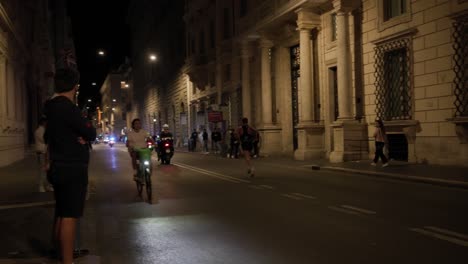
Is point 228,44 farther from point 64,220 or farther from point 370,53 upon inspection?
point 64,220

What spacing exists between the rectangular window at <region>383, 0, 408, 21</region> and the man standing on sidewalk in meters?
16.5

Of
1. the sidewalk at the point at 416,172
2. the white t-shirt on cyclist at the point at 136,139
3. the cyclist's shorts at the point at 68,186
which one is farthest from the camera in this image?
the sidewalk at the point at 416,172

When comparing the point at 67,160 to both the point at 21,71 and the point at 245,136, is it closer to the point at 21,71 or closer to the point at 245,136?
the point at 245,136

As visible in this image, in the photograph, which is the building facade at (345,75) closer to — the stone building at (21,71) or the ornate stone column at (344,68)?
the ornate stone column at (344,68)

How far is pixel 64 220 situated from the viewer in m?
4.68

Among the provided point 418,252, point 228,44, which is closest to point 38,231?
point 418,252

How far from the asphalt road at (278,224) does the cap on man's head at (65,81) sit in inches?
81.1

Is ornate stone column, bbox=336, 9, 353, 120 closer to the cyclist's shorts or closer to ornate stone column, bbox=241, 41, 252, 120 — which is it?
ornate stone column, bbox=241, 41, 252, 120

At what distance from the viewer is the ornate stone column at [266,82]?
2877 centimetres

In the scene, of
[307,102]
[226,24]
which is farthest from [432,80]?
[226,24]

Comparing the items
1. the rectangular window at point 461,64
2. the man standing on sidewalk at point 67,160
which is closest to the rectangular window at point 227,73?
the rectangular window at point 461,64

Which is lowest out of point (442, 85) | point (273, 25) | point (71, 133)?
point (71, 133)

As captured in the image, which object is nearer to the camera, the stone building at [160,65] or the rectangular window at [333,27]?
the rectangular window at [333,27]

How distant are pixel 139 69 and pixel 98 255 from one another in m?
76.4
